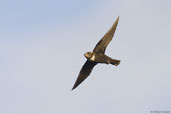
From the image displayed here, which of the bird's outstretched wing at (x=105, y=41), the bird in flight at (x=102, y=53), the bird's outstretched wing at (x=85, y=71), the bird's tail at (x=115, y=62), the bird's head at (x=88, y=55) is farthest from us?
the bird's outstretched wing at (x=85, y=71)

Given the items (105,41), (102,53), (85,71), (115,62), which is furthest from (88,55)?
(85,71)

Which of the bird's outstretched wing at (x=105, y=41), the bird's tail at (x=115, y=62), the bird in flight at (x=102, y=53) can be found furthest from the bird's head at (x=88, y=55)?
the bird's tail at (x=115, y=62)

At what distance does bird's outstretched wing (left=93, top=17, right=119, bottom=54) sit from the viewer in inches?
1731

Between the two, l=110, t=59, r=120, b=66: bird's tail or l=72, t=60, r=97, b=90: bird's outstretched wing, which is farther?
l=72, t=60, r=97, b=90: bird's outstretched wing

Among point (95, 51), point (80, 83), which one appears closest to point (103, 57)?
point (95, 51)

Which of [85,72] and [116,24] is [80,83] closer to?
[85,72]

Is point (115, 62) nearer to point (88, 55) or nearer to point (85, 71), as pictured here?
point (88, 55)

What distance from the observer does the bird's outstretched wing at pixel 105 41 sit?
43969mm

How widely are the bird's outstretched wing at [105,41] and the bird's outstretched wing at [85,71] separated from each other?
77.5 inches

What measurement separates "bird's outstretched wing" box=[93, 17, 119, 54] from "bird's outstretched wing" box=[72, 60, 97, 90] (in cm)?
197

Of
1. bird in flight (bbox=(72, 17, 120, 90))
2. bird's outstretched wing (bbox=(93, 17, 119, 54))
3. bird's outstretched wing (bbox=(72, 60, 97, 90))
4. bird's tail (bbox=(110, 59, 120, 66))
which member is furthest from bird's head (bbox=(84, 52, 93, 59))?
bird's outstretched wing (bbox=(72, 60, 97, 90))

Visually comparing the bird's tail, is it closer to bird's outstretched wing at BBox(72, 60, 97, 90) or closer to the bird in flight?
the bird in flight

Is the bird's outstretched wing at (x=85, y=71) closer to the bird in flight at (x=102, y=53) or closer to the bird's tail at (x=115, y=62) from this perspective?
the bird in flight at (x=102, y=53)

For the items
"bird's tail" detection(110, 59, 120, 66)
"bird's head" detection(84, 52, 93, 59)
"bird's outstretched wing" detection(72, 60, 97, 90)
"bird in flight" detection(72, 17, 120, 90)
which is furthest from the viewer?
"bird's outstretched wing" detection(72, 60, 97, 90)
